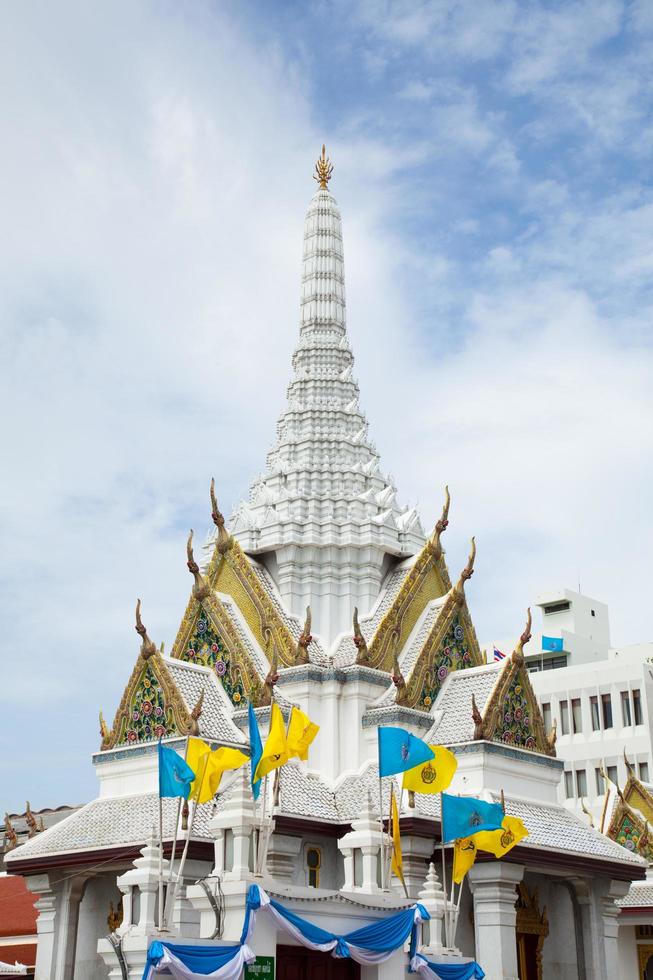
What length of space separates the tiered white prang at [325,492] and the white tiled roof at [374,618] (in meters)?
0.25

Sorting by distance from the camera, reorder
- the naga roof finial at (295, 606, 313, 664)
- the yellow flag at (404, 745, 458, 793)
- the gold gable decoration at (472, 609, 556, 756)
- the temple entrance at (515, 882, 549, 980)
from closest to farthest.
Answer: the yellow flag at (404, 745, 458, 793)
the temple entrance at (515, 882, 549, 980)
the gold gable decoration at (472, 609, 556, 756)
the naga roof finial at (295, 606, 313, 664)

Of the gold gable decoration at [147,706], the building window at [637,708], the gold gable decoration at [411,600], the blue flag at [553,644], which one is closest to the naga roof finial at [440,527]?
the gold gable decoration at [411,600]

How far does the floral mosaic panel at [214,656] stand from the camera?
26250 millimetres

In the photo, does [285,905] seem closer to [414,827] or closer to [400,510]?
[414,827]

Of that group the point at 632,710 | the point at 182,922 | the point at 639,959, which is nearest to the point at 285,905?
the point at 182,922

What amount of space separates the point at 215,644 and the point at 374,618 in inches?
134

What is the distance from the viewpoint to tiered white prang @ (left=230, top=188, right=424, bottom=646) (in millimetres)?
28344

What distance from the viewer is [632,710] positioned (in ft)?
168

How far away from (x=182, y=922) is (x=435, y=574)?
432 inches

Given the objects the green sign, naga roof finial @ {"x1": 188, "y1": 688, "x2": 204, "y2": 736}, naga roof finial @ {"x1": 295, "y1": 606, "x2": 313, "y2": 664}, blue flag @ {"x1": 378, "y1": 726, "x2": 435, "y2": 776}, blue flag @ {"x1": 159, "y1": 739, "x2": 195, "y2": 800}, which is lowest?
the green sign

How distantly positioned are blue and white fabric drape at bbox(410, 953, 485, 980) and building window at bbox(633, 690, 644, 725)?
31.4 metres

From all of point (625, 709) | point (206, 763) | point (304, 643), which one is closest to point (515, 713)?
point (304, 643)

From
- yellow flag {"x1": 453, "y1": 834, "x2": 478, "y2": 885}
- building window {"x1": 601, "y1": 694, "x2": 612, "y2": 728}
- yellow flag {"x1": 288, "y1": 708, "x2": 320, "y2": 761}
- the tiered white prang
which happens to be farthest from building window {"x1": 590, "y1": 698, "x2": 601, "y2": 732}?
yellow flag {"x1": 288, "y1": 708, "x2": 320, "y2": 761}

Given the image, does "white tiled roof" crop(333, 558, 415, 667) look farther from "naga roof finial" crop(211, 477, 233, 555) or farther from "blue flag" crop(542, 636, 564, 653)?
"blue flag" crop(542, 636, 564, 653)
